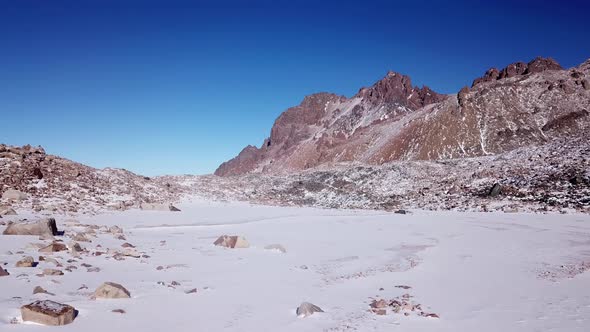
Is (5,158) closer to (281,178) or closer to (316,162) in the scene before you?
(281,178)

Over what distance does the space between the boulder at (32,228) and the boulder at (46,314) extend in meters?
6.09

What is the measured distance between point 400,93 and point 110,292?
152m

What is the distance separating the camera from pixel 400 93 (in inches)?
5822

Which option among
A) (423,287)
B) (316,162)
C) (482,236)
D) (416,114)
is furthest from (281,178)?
(316,162)

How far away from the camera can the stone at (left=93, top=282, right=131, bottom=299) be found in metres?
5.77

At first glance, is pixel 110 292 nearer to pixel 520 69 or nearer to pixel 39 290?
pixel 39 290

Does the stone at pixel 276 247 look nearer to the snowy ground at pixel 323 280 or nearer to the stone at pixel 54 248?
the snowy ground at pixel 323 280

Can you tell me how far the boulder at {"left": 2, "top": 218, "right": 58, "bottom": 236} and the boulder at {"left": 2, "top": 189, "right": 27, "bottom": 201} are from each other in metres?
7.09

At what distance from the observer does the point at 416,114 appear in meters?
98.1

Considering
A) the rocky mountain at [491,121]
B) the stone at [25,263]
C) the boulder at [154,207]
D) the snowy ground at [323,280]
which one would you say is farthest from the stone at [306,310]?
the rocky mountain at [491,121]

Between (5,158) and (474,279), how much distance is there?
74.1 ft

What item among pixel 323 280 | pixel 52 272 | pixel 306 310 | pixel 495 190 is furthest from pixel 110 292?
pixel 495 190

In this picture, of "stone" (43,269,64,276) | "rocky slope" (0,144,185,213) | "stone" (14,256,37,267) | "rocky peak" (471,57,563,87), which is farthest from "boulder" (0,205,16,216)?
"rocky peak" (471,57,563,87)

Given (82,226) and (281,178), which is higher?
(281,178)
